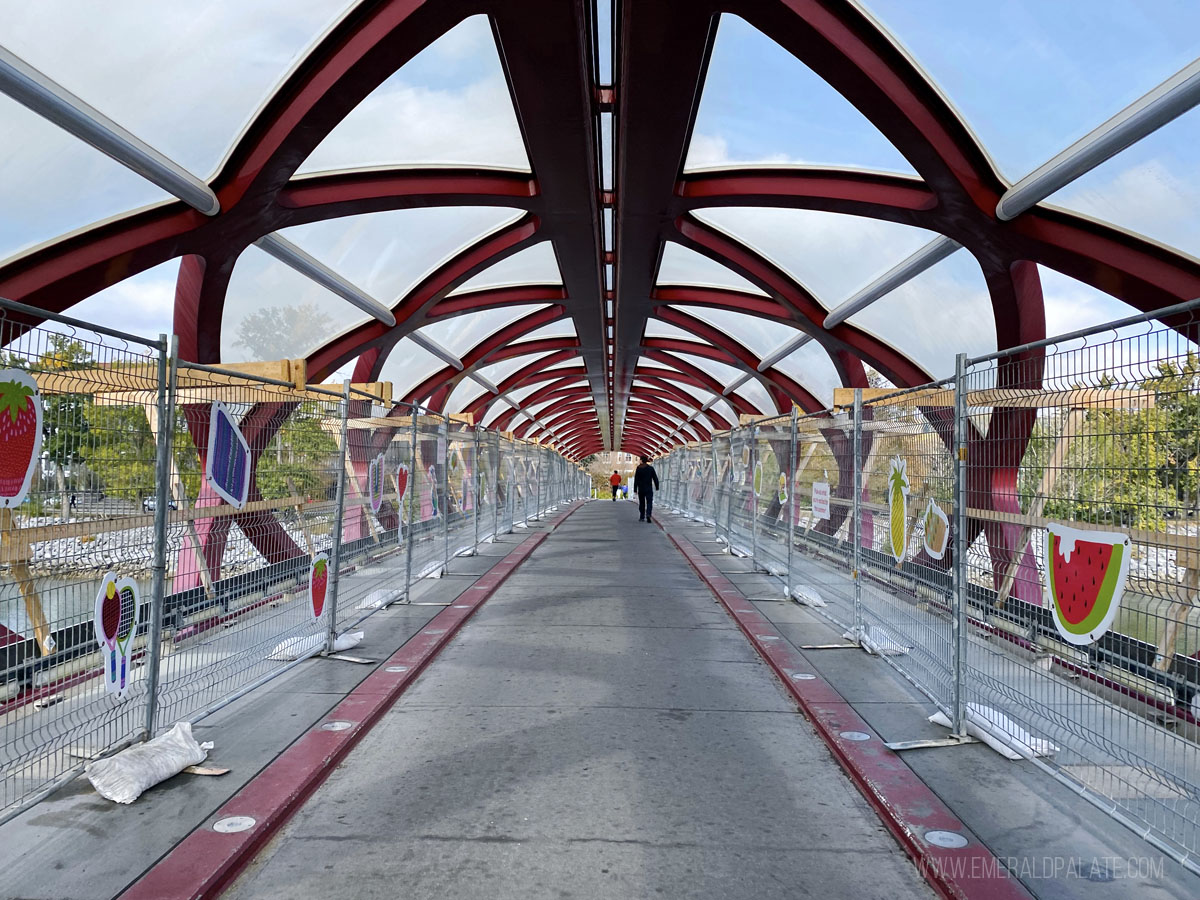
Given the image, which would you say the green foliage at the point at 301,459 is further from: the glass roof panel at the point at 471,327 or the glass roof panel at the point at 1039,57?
the glass roof panel at the point at 471,327

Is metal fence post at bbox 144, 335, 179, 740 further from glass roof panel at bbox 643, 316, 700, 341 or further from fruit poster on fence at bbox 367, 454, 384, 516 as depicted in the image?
glass roof panel at bbox 643, 316, 700, 341

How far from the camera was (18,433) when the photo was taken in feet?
10.0

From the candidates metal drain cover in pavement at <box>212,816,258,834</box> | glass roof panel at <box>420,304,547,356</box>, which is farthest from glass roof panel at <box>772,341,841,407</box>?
metal drain cover in pavement at <box>212,816,258,834</box>

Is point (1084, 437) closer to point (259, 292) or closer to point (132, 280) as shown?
point (132, 280)

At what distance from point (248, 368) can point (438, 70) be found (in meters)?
3.91

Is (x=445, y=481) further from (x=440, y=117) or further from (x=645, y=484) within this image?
(x=645, y=484)

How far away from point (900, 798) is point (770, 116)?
8403 mm

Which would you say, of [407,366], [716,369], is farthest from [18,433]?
[716,369]

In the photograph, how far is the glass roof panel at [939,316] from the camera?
1166 cm

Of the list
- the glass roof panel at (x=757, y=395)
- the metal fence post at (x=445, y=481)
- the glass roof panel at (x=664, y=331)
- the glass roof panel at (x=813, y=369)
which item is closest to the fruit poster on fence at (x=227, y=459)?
the metal fence post at (x=445, y=481)

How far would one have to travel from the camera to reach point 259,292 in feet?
40.9

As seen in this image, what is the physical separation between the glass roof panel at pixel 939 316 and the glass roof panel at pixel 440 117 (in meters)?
6.46

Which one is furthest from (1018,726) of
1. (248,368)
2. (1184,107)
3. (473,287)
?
(473,287)

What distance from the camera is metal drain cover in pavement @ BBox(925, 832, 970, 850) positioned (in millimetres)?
3287
